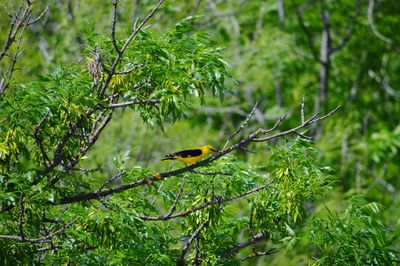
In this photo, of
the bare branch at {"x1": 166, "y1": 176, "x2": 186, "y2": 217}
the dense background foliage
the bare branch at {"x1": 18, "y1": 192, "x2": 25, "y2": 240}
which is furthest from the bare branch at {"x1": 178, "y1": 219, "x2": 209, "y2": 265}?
the bare branch at {"x1": 18, "y1": 192, "x2": 25, "y2": 240}

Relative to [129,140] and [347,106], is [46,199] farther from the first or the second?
[347,106]

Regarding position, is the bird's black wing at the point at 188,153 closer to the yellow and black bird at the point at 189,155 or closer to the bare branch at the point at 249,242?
the yellow and black bird at the point at 189,155

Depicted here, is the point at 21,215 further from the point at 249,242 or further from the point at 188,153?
the point at 249,242

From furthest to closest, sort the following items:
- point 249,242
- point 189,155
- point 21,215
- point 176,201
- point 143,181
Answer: point 189,155 < point 249,242 < point 176,201 < point 143,181 < point 21,215

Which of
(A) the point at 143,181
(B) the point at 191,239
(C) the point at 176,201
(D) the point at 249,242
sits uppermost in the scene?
(A) the point at 143,181

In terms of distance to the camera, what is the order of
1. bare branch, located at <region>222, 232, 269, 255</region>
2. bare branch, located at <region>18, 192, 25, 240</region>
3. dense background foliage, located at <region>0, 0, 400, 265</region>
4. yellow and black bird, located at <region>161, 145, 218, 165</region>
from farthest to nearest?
yellow and black bird, located at <region>161, 145, 218, 165</region>, bare branch, located at <region>222, 232, 269, 255</region>, dense background foliage, located at <region>0, 0, 400, 265</region>, bare branch, located at <region>18, 192, 25, 240</region>

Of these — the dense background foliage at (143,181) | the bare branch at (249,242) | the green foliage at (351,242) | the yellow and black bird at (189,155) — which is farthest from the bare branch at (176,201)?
the green foliage at (351,242)

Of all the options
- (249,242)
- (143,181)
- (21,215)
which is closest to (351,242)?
(249,242)

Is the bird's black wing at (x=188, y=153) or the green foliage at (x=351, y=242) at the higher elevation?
the bird's black wing at (x=188, y=153)

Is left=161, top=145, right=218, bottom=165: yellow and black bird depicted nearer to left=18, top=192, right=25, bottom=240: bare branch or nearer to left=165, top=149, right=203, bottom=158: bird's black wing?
left=165, top=149, right=203, bottom=158: bird's black wing

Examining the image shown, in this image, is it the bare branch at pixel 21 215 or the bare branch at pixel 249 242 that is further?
the bare branch at pixel 249 242

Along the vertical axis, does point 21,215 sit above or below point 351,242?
above

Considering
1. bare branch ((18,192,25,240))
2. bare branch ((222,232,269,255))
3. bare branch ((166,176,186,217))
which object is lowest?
bare branch ((222,232,269,255))

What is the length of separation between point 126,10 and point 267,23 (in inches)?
204
